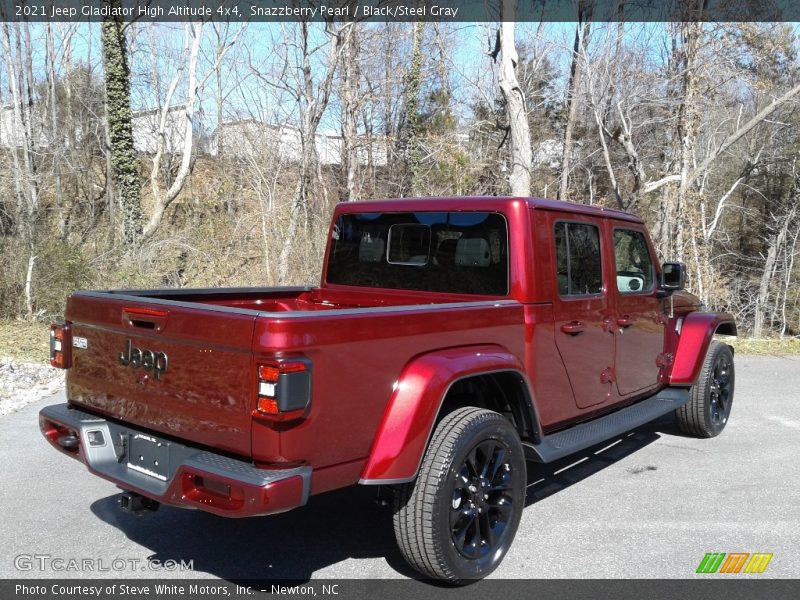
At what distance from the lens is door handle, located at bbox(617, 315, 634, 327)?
4.72m

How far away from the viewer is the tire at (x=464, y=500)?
10.2 feet

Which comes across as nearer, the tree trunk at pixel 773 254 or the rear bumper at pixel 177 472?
the rear bumper at pixel 177 472

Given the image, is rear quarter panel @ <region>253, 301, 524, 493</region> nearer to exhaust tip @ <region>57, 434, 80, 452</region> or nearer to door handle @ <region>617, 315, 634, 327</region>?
exhaust tip @ <region>57, 434, 80, 452</region>

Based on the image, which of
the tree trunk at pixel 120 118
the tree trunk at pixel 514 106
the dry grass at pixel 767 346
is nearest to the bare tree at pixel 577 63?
the tree trunk at pixel 514 106

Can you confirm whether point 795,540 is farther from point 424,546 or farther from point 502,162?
point 502,162

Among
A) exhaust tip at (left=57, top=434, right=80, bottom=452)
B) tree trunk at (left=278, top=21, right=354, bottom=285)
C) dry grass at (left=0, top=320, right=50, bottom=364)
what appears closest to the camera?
exhaust tip at (left=57, top=434, right=80, bottom=452)

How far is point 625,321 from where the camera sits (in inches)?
188

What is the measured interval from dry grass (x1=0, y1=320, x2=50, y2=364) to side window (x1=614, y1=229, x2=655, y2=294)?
22.8ft

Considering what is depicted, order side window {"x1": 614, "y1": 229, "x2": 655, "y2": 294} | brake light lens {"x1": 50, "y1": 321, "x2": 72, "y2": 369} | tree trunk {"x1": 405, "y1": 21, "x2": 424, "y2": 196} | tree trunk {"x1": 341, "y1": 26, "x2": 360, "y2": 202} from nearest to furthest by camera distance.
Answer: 1. brake light lens {"x1": 50, "y1": 321, "x2": 72, "y2": 369}
2. side window {"x1": 614, "y1": 229, "x2": 655, "y2": 294}
3. tree trunk {"x1": 341, "y1": 26, "x2": 360, "y2": 202}
4. tree trunk {"x1": 405, "y1": 21, "x2": 424, "y2": 196}

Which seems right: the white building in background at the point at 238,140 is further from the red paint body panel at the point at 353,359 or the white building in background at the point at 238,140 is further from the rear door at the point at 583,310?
the rear door at the point at 583,310

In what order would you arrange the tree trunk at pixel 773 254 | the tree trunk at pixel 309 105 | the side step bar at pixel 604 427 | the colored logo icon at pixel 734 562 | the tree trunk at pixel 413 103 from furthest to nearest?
the tree trunk at pixel 773 254
the tree trunk at pixel 413 103
the tree trunk at pixel 309 105
the side step bar at pixel 604 427
the colored logo icon at pixel 734 562

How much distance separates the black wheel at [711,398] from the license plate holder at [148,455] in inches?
168

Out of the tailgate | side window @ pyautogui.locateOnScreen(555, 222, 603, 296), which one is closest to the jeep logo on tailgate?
the tailgate

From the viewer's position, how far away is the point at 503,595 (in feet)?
10.7
